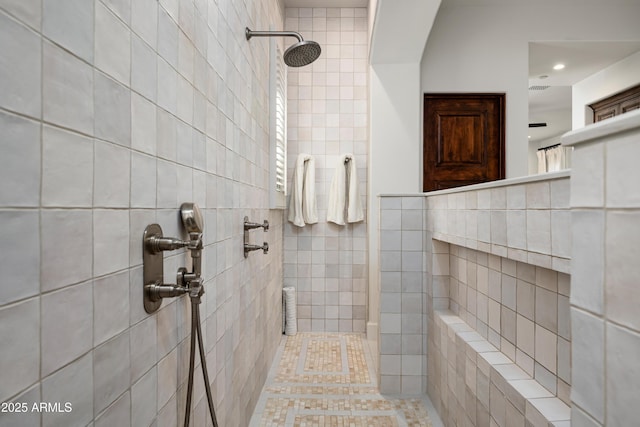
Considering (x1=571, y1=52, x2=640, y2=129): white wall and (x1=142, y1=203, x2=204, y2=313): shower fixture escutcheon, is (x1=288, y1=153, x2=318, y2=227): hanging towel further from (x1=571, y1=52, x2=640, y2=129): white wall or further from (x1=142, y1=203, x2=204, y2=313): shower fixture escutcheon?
(x1=571, y1=52, x2=640, y2=129): white wall

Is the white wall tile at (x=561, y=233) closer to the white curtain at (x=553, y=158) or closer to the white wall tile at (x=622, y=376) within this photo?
the white wall tile at (x=622, y=376)

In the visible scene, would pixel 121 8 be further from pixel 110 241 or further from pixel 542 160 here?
pixel 542 160

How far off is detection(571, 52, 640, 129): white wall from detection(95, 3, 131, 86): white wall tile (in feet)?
14.2

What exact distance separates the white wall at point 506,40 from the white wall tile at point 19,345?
330 centimetres

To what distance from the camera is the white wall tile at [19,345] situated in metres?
0.47

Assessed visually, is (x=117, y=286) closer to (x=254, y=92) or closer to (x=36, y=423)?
(x=36, y=423)

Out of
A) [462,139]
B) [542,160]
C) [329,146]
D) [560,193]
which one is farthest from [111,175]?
[542,160]

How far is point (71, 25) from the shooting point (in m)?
0.60

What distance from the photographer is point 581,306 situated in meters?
0.54

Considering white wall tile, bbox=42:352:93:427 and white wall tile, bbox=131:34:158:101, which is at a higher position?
white wall tile, bbox=131:34:158:101

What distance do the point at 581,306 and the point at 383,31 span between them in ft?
8.21

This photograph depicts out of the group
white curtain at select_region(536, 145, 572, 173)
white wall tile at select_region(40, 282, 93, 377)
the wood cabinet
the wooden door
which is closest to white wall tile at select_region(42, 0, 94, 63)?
white wall tile at select_region(40, 282, 93, 377)

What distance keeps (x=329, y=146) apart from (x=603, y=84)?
116 inches

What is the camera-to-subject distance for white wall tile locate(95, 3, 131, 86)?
68 cm
